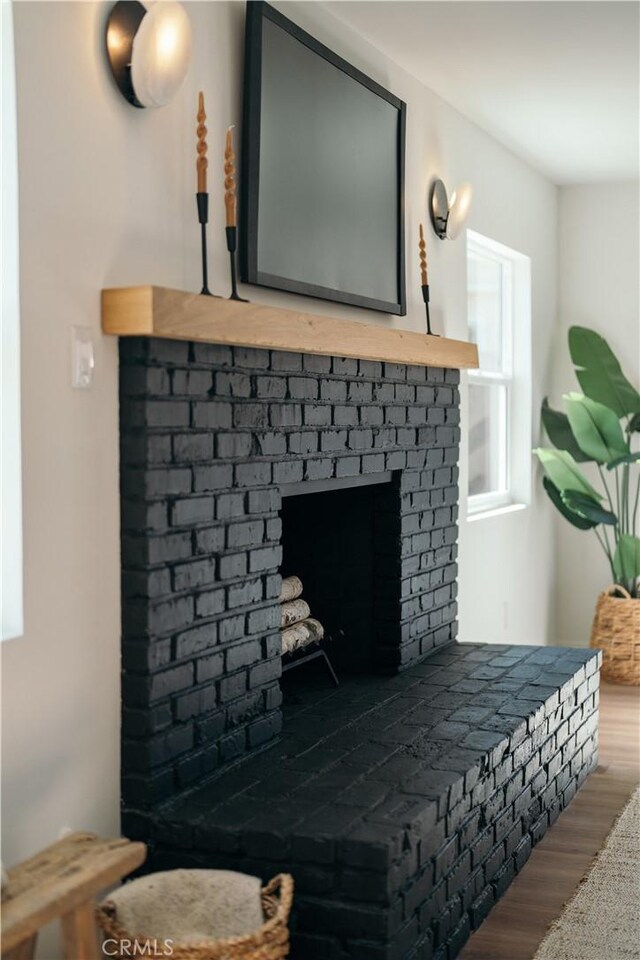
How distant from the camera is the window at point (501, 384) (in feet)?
18.1

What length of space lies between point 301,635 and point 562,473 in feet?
8.57

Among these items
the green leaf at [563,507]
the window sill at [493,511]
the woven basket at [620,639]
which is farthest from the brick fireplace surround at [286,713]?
the green leaf at [563,507]

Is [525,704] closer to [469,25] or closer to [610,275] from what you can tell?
[469,25]

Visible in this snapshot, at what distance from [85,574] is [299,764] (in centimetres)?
78

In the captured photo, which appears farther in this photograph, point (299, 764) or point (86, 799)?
point (299, 764)

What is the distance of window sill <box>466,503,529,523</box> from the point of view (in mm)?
5180

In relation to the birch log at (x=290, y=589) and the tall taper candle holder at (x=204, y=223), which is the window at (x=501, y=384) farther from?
the tall taper candle holder at (x=204, y=223)

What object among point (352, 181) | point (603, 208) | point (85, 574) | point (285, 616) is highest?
point (603, 208)

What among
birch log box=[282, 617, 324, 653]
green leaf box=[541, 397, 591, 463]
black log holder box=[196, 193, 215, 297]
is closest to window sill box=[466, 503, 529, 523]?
green leaf box=[541, 397, 591, 463]

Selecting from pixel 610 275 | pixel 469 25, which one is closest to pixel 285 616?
pixel 469 25

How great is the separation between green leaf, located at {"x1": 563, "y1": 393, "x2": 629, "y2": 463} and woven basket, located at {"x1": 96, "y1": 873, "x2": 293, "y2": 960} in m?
3.77

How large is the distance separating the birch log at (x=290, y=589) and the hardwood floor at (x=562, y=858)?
1.03 m

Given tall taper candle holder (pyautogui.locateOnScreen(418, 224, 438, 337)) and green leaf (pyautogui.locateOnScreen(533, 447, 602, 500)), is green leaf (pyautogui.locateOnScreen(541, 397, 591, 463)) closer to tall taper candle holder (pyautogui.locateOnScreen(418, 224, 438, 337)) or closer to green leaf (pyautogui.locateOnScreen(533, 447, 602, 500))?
green leaf (pyautogui.locateOnScreen(533, 447, 602, 500))

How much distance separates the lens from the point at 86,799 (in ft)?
7.91
